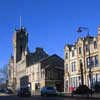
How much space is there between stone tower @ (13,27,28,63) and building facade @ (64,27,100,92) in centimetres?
6183

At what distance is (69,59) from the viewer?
105 meters

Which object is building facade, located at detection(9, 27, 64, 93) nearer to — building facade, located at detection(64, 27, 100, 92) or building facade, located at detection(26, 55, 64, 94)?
building facade, located at detection(26, 55, 64, 94)

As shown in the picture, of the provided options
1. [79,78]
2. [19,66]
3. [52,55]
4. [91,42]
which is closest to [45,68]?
[52,55]

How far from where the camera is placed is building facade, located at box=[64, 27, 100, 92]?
88.5 m

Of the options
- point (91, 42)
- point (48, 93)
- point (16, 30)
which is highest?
point (16, 30)

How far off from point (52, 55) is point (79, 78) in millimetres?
32129

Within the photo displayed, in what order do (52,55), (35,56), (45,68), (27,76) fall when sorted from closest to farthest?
1. (45,68)
2. (52,55)
3. (27,76)
4. (35,56)

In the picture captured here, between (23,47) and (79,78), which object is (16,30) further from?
(79,78)

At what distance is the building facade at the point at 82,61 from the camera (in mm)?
88500

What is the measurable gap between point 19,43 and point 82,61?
76144 millimetres

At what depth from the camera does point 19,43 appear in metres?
168

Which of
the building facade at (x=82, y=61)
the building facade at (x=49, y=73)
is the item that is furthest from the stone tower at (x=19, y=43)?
the building facade at (x=82, y=61)

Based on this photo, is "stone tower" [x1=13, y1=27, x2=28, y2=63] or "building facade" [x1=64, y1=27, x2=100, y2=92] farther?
"stone tower" [x1=13, y1=27, x2=28, y2=63]

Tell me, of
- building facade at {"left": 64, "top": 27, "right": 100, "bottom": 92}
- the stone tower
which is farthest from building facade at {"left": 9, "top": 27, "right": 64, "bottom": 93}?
Answer: building facade at {"left": 64, "top": 27, "right": 100, "bottom": 92}
